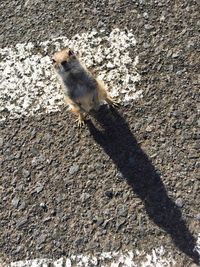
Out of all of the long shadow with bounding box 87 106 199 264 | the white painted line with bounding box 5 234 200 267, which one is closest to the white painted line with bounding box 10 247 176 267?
the white painted line with bounding box 5 234 200 267

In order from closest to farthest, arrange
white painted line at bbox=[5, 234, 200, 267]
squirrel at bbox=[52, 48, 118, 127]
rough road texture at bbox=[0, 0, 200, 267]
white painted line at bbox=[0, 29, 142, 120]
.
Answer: white painted line at bbox=[5, 234, 200, 267] → rough road texture at bbox=[0, 0, 200, 267] → squirrel at bbox=[52, 48, 118, 127] → white painted line at bbox=[0, 29, 142, 120]

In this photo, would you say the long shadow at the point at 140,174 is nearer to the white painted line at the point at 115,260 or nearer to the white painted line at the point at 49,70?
the white painted line at the point at 115,260

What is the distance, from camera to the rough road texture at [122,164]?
3.36 m

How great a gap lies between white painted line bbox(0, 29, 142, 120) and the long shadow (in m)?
0.27

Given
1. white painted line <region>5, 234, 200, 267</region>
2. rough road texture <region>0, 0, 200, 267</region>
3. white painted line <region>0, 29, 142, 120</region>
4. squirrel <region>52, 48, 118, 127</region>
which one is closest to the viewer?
white painted line <region>5, 234, 200, 267</region>

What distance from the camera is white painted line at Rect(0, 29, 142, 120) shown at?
392cm

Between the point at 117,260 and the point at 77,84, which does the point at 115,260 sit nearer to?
the point at 117,260

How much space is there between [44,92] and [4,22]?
951mm

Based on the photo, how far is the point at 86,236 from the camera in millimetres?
3410

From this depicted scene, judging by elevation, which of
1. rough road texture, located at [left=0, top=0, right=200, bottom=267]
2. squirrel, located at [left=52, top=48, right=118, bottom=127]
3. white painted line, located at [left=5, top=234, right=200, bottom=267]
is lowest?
white painted line, located at [left=5, top=234, right=200, bottom=267]

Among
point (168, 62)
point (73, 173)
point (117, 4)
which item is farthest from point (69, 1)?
point (73, 173)

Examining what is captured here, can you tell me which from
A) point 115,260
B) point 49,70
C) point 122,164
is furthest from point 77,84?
point 115,260

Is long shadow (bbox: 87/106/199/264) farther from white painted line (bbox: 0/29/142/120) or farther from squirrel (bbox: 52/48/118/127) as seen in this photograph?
white painted line (bbox: 0/29/142/120)

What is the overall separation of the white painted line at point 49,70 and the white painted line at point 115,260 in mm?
1295
